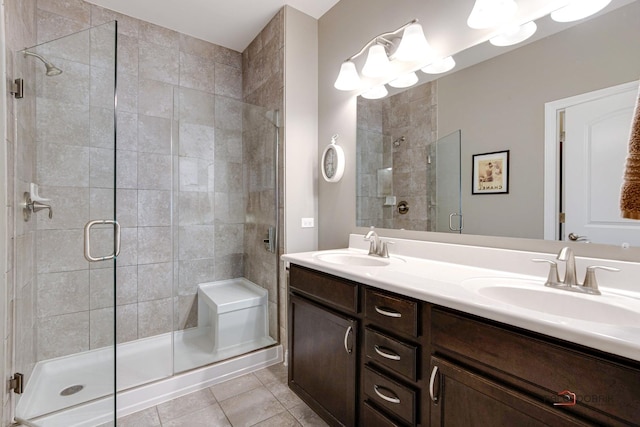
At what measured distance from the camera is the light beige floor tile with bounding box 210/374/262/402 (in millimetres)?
1875

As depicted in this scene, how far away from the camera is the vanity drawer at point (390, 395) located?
1031 mm

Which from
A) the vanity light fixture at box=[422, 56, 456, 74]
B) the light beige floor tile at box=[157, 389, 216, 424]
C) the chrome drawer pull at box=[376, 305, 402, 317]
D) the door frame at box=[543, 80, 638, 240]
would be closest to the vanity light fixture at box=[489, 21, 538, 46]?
the vanity light fixture at box=[422, 56, 456, 74]

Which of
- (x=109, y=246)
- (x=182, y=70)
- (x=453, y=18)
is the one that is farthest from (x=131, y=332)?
(x=453, y=18)

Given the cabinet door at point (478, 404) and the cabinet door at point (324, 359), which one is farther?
the cabinet door at point (324, 359)

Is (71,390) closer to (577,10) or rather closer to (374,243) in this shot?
(374,243)

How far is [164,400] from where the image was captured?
181 centimetres

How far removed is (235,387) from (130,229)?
150cm

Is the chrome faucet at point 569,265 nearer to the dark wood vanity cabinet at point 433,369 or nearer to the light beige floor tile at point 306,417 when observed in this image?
the dark wood vanity cabinet at point 433,369

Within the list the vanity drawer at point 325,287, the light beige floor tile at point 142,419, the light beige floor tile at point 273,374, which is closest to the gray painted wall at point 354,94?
the vanity drawer at point 325,287

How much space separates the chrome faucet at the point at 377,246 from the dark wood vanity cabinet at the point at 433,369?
455mm

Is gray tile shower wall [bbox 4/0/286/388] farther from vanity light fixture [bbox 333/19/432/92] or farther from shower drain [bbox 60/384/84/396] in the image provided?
vanity light fixture [bbox 333/19/432/92]

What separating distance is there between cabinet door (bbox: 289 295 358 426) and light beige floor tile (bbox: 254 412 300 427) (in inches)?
5.8

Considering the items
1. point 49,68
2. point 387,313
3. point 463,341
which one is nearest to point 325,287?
point 387,313

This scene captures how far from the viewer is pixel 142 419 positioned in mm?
1651
